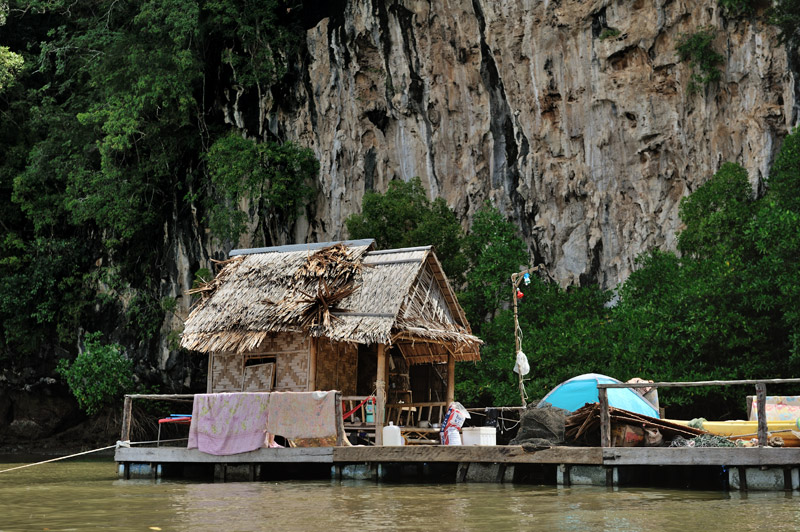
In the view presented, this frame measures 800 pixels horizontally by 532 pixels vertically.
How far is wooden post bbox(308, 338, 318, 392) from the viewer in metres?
13.9

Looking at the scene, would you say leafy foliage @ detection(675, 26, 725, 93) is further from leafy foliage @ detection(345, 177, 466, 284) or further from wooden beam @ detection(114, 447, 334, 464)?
wooden beam @ detection(114, 447, 334, 464)

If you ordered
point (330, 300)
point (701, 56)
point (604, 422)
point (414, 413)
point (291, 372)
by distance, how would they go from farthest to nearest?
point (701, 56), point (414, 413), point (291, 372), point (330, 300), point (604, 422)

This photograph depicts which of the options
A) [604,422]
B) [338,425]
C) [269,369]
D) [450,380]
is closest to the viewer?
[604,422]

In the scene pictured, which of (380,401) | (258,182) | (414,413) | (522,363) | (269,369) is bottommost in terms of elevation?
(414,413)

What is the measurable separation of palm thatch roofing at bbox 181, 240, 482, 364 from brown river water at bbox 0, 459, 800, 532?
2815 mm

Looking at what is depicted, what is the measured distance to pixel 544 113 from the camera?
2377 centimetres

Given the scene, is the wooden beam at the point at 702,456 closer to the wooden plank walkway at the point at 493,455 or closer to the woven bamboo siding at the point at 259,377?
the wooden plank walkway at the point at 493,455

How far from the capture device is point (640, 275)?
19781 mm

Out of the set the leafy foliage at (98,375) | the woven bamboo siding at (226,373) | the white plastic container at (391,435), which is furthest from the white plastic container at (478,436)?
the leafy foliage at (98,375)

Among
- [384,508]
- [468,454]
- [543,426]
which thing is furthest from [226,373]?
[384,508]

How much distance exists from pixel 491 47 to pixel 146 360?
1389 centimetres

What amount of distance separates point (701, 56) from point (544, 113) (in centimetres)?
436

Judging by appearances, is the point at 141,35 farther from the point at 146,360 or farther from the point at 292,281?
the point at 292,281

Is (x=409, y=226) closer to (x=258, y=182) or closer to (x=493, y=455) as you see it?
(x=258, y=182)
